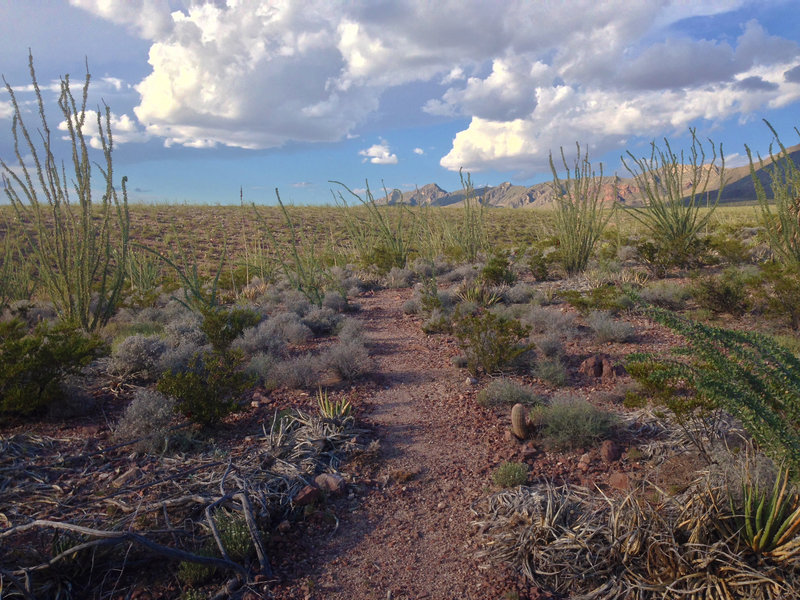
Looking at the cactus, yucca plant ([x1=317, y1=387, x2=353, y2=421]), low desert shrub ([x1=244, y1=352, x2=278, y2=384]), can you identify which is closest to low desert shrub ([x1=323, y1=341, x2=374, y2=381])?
low desert shrub ([x1=244, y1=352, x2=278, y2=384])

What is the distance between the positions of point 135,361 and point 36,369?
46.2 inches

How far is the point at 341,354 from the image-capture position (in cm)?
652

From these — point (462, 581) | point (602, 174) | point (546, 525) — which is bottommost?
point (462, 581)

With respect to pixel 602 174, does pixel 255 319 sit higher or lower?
lower

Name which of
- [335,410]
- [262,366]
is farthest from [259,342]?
[335,410]

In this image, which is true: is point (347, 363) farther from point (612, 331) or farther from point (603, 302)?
point (603, 302)

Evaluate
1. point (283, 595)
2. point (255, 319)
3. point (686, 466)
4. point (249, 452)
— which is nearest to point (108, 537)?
point (283, 595)

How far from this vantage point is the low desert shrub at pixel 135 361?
6.16 metres

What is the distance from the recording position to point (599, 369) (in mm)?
6273

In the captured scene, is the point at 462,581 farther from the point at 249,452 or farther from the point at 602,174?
the point at 602,174

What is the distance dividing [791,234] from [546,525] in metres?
8.50

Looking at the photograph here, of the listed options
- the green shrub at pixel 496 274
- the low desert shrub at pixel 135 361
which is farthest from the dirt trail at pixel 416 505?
the green shrub at pixel 496 274

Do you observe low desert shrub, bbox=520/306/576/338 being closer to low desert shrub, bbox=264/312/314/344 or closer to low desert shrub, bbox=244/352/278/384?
low desert shrub, bbox=264/312/314/344

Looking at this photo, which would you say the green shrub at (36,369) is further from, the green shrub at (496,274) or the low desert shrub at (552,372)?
the green shrub at (496,274)
